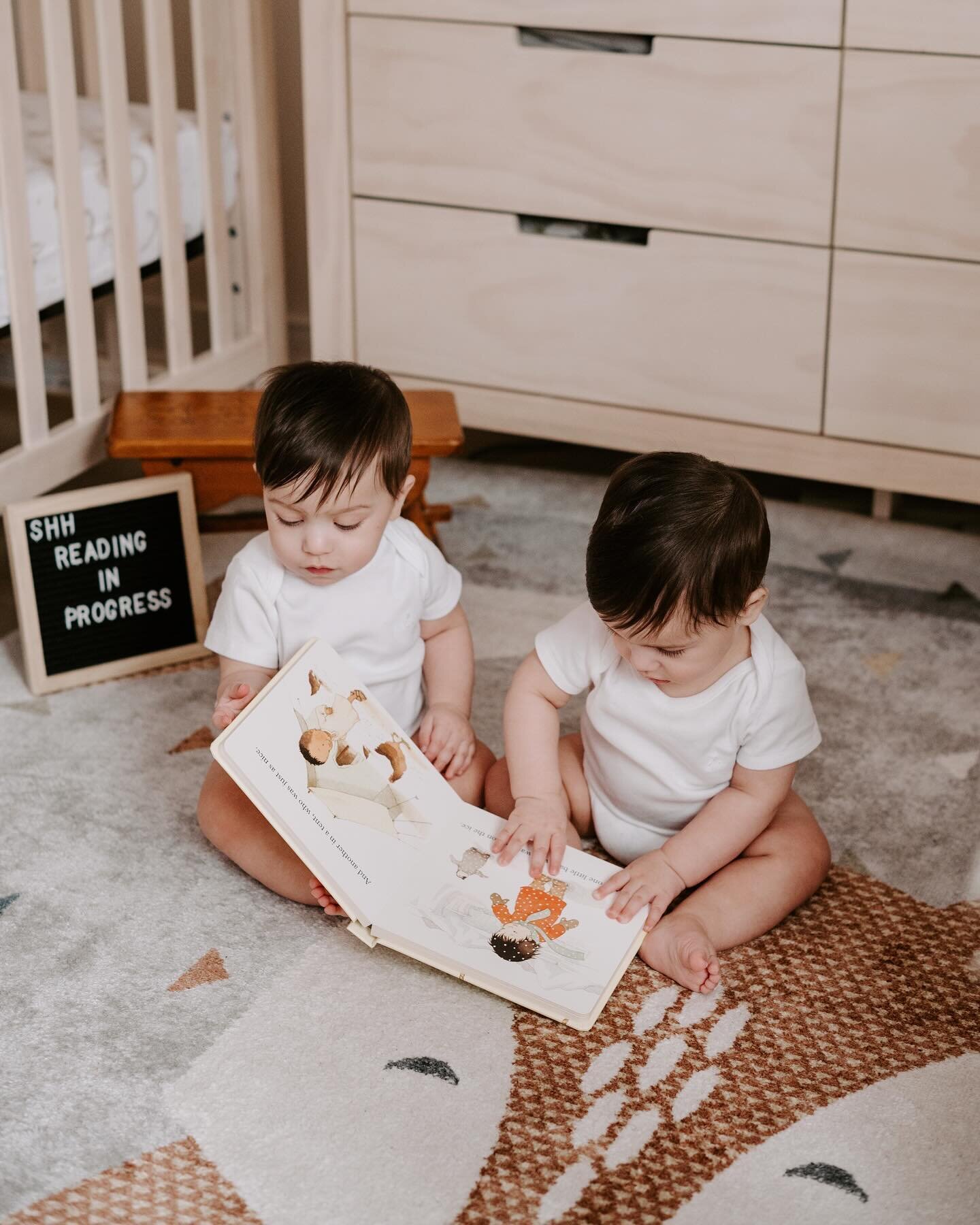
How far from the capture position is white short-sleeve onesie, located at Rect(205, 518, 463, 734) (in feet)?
3.59

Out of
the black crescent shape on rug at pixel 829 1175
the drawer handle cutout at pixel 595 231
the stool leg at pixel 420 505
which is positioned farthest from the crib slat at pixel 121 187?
the black crescent shape on rug at pixel 829 1175

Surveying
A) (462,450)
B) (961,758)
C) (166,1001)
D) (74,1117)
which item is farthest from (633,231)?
(74,1117)

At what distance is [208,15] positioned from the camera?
1.71 m

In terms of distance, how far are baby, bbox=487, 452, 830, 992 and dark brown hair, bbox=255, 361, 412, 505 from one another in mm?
194

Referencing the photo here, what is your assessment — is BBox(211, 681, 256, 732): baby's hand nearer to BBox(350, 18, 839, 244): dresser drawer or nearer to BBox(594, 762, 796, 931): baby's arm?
BBox(594, 762, 796, 931): baby's arm

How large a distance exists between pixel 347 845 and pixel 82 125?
43.9 inches

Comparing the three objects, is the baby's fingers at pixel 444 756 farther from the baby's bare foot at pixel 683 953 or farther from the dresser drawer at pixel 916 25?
the dresser drawer at pixel 916 25

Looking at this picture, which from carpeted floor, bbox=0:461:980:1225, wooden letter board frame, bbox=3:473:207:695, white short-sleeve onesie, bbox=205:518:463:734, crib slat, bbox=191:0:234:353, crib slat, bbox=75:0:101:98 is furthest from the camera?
crib slat, bbox=75:0:101:98

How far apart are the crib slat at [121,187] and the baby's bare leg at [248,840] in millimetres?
717

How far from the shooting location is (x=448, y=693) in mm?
1173

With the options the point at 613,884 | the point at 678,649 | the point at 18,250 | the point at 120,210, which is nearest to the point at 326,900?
the point at 613,884

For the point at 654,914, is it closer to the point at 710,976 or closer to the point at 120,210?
the point at 710,976

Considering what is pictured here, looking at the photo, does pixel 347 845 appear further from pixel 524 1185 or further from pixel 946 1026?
pixel 946 1026

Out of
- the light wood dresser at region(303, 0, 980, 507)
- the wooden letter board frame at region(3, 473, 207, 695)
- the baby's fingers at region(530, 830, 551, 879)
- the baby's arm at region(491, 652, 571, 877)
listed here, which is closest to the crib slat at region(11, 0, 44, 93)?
the light wood dresser at region(303, 0, 980, 507)
